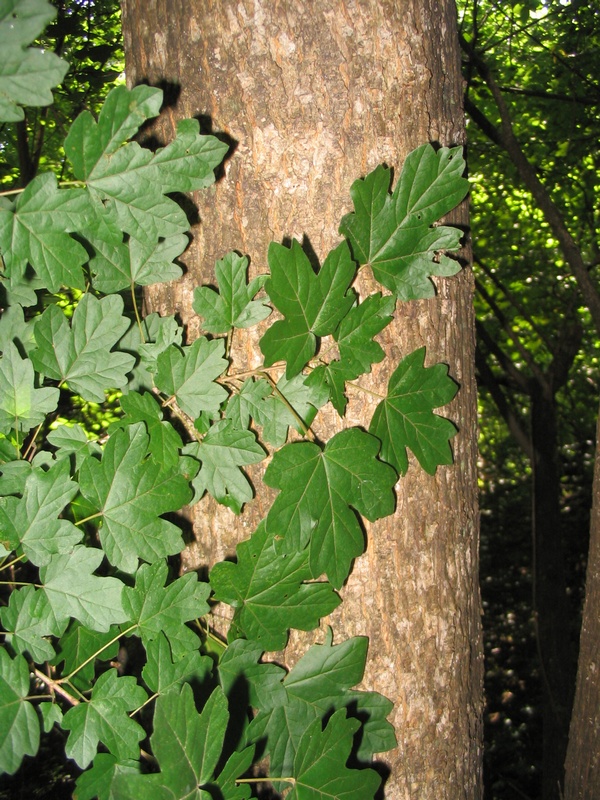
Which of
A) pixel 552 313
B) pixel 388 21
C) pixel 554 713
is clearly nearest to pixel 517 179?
pixel 552 313

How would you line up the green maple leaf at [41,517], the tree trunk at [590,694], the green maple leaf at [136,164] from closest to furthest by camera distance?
the green maple leaf at [136,164] → the green maple leaf at [41,517] → the tree trunk at [590,694]

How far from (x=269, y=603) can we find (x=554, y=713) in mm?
4547

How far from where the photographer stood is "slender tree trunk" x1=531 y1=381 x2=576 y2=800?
4.82 meters

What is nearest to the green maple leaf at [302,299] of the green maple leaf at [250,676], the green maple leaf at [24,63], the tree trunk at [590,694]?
the green maple leaf at [24,63]

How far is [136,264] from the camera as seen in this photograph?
4.00 feet

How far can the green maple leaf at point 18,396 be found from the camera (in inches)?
48.1

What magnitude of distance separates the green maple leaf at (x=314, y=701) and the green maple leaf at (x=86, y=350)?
0.61 m

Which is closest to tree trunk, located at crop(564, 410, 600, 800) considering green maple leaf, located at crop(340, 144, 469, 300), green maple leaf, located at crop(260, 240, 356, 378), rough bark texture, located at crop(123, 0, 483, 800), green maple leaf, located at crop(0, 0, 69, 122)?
rough bark texture, located at crop(123, 0, 483, 800)

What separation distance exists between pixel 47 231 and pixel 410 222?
61cm

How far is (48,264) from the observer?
41.2 inches

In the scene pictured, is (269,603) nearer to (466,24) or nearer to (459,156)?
(459,156)

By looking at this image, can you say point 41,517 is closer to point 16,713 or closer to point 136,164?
point 16,713

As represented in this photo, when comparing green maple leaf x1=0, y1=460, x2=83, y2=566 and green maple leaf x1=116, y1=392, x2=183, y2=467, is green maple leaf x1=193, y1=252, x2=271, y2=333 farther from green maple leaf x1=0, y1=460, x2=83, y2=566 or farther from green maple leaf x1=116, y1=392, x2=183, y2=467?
green maple leaf x1=0, y1=460, x2=83, y2=566

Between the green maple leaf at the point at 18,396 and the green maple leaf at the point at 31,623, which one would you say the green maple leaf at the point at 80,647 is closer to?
the green maple leaf at the point at 31,623
